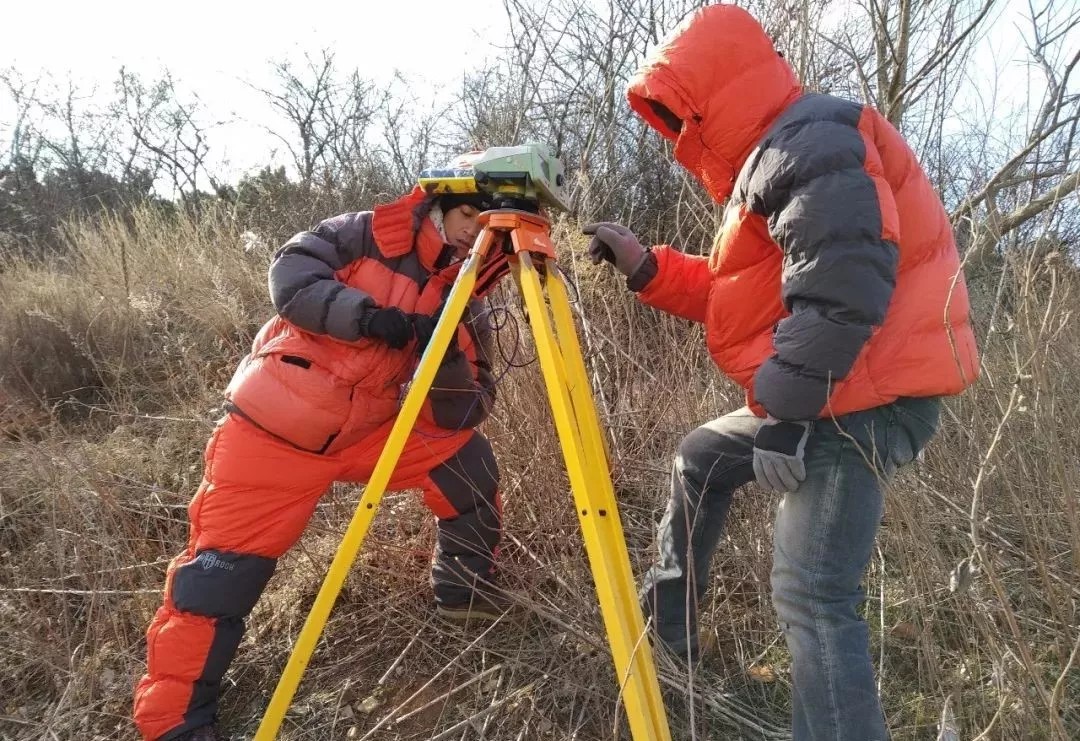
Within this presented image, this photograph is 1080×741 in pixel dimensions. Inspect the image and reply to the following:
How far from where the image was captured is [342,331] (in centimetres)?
191

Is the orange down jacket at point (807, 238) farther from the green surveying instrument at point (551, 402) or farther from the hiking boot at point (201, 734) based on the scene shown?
the hiking boot at point (201, 734)

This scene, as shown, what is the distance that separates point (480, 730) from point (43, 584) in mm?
2016

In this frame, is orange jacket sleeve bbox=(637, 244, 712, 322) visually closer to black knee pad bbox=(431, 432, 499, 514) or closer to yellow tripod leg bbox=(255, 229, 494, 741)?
yellow tripod leg bbox=(255, 229, 494, 741)

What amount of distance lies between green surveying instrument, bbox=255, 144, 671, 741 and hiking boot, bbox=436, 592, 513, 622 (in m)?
0.85

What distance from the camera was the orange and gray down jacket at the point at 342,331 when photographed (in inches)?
77.4

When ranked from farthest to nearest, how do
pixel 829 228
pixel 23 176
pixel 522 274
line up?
pixel 23 176, pixel 522 274, pixel 829 228

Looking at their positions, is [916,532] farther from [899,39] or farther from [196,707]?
[899,39]

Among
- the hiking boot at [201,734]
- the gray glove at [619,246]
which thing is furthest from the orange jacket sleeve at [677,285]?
the hiking boot at [201,734]

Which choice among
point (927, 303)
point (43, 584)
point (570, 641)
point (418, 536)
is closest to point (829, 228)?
point (927, 303)

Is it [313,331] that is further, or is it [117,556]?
[117,556]

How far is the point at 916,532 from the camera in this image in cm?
158

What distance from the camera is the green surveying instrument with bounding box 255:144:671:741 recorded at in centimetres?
149

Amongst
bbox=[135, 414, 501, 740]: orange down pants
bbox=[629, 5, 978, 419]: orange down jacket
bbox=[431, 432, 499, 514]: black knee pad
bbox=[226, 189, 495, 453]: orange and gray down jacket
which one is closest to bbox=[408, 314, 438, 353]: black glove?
bbox=[226, 189, 495, 453]: orange and gray down jacket

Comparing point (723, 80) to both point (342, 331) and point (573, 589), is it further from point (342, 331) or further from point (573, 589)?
point (573, 589)
